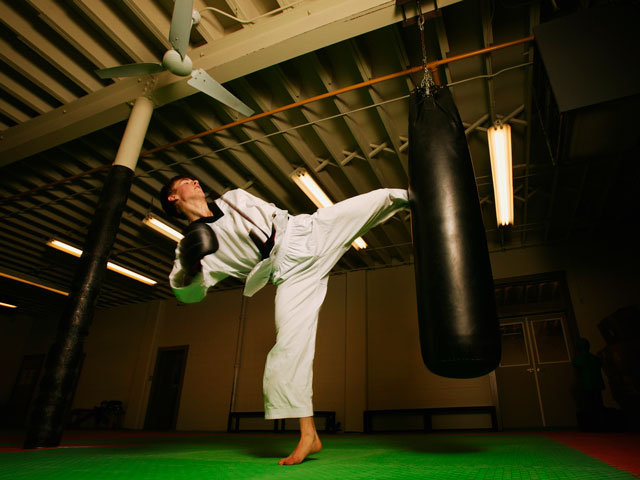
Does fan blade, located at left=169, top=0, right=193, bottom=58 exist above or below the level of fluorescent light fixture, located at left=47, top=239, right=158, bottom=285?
above

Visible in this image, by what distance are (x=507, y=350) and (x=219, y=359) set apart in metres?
7.68

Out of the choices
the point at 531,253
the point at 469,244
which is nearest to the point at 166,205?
the point at 469,244

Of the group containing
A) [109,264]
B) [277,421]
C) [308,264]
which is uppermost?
[109,264]

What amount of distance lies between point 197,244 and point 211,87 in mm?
2470

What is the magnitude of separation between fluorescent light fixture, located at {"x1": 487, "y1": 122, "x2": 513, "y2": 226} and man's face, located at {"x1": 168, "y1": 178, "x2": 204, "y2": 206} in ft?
13.8

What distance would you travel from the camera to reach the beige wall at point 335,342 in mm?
7707

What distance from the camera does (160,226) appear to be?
7.25m

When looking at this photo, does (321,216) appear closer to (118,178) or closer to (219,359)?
(118,178)

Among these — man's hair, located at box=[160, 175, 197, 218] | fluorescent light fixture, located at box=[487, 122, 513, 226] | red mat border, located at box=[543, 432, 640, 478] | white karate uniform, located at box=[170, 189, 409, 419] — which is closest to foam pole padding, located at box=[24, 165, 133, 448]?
man's hair, located at box=[160, 175, 197, 218]

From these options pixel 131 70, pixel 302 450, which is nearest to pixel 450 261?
pixel 302 450

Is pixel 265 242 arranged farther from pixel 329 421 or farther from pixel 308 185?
pixel 329 421

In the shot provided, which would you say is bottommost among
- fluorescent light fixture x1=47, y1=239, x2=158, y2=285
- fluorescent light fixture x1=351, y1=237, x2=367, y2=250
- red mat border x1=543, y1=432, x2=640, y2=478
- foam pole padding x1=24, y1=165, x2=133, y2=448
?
red mat border x1=543, y1=432, x2=640, y2=478

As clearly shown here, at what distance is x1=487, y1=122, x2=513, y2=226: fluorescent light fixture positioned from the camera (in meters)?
4.85

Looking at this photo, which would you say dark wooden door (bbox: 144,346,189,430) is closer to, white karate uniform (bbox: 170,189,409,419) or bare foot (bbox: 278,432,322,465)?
white karate uniform (bbox: 170,189,409,419)
